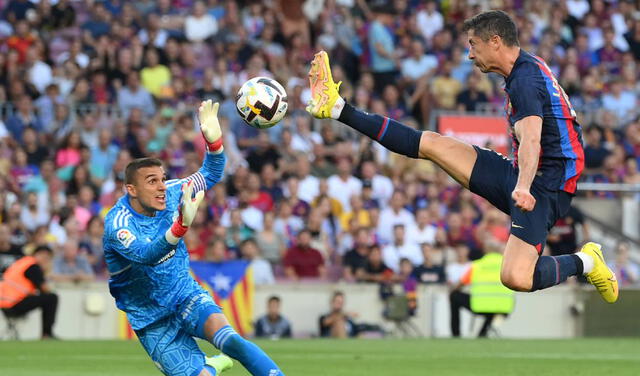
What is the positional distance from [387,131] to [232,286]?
9120mm

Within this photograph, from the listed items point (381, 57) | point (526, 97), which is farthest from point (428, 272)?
point (526, 97)

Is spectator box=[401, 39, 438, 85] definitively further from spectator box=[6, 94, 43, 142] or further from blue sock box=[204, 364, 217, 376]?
blue sock box=[204, 364, 217, 376]

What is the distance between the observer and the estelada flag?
17766 mm

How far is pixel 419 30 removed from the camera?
23234mm

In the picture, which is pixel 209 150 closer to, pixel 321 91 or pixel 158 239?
pixel 321 91

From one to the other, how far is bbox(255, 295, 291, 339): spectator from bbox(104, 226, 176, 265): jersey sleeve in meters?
9.14

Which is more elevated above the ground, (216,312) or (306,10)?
(306,10)

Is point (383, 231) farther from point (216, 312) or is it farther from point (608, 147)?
point (216, 312)

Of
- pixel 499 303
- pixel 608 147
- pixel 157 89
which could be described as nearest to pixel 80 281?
pixel 157 89

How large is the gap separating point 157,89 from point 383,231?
162 inches

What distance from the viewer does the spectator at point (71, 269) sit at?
17312mm

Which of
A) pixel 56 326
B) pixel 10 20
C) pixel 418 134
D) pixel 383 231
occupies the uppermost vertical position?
pixel 10 20

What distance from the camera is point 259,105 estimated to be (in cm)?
932

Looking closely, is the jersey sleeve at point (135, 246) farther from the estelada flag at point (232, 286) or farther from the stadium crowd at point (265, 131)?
the estelada flag at point (232, 286)
